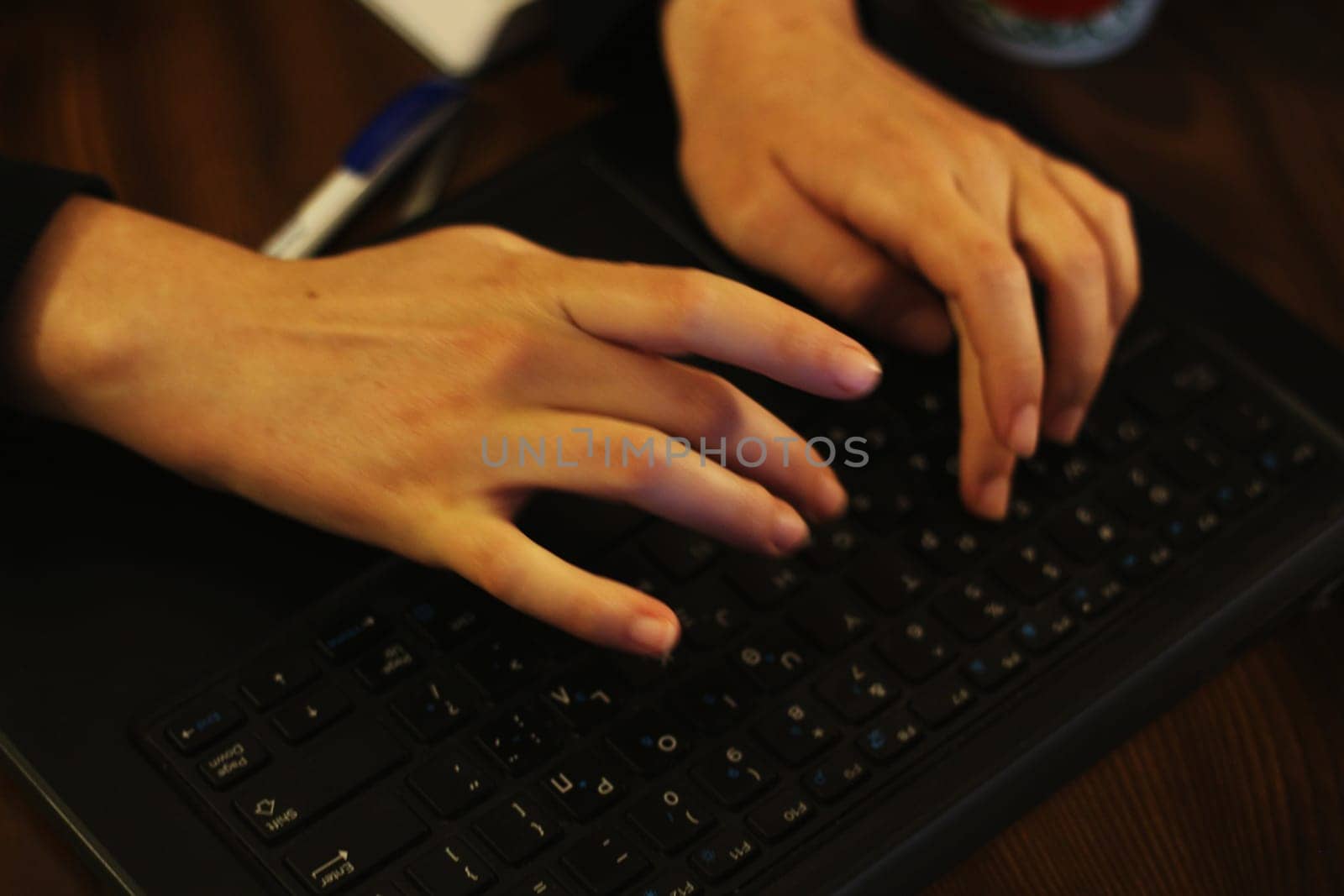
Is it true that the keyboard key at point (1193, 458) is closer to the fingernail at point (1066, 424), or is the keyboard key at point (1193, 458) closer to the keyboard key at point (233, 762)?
the fingernail at point (1066, 424)

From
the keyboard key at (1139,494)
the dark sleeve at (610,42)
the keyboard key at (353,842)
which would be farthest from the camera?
the dark sleeve at (610,42)

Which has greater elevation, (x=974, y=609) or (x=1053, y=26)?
(x=1053, y=26)

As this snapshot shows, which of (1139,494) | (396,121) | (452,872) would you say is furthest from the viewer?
(396,121)

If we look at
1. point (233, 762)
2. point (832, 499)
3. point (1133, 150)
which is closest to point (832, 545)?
point (832, 499)

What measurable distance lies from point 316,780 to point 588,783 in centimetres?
9

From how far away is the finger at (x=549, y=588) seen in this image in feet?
1.40

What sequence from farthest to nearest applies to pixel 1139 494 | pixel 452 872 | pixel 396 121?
pixel 396 121, pixel 1139 494, pixel 452 872

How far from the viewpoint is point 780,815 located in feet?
1.42

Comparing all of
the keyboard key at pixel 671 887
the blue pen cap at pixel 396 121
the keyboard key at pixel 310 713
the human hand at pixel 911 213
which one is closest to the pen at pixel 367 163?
the blue pen cap at pixel 396 121

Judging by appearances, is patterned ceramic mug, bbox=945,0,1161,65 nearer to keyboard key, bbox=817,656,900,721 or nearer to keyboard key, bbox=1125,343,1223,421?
keyboard key, bbox=1125,343,1223,421

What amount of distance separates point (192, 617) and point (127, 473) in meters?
0.07

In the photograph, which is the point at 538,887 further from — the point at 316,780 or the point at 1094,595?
the point at 1094,595

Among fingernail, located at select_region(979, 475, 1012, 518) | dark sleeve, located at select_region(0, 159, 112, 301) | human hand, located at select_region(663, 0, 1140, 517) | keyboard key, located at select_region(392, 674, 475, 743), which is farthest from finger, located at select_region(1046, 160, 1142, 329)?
dark sleeve, located at select_region(0, 159, 112, 301)

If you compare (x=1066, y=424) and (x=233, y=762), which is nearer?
(x=233, y=762)
